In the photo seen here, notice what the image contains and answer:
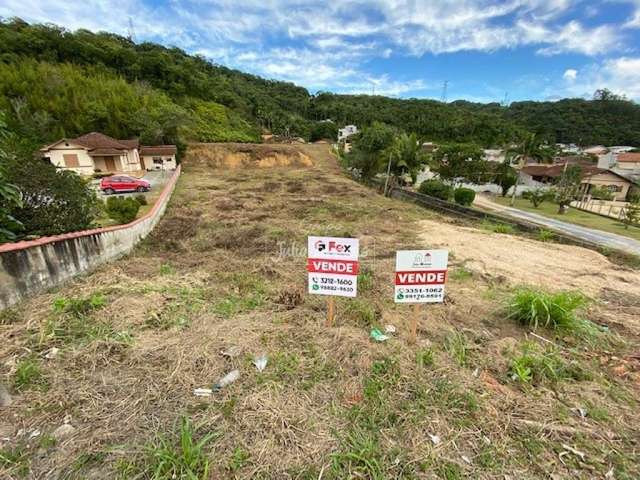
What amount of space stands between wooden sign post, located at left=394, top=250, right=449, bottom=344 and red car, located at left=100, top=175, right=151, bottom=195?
1577 centimetres

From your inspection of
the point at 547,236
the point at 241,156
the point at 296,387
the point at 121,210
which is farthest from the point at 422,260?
the point at 241,156

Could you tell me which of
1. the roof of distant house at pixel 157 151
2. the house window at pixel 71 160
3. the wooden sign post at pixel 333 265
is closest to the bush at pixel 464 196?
the wooden sign post at pixel 333 265

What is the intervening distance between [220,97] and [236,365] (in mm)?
56953

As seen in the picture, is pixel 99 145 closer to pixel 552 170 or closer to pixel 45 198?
pixel 45 198

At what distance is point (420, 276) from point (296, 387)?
158 centimetres

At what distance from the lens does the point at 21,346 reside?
265cm

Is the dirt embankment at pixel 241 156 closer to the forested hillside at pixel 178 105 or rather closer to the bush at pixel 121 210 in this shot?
the forested hillside at pixel 178 105

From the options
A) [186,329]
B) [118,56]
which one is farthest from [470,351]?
[118,56]

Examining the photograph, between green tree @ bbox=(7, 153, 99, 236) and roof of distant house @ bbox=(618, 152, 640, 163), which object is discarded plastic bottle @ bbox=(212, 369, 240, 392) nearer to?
green tree @ bbox=(7, 153, 99, 236)

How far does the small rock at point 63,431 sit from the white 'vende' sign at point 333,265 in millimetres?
2125

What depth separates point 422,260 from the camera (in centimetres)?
276

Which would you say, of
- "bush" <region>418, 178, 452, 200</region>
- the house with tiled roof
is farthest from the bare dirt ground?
the house with tiled roof

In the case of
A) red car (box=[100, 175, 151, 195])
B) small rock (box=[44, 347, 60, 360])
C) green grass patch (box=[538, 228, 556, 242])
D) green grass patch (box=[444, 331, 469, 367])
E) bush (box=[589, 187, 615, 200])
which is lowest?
bush (box=[589, 187, 615, 200])

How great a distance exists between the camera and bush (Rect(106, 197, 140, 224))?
297 inches
